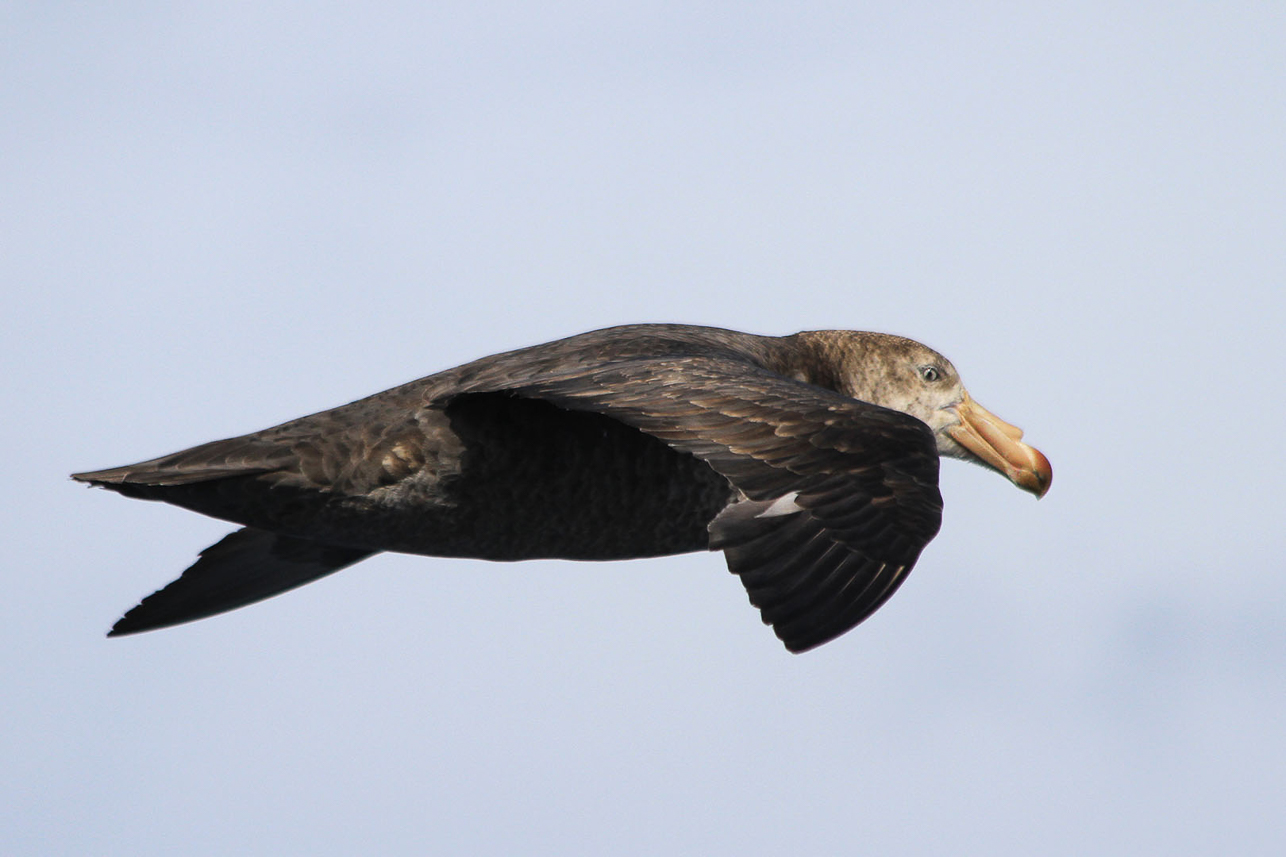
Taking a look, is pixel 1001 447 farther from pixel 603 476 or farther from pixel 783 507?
pixel 783 507

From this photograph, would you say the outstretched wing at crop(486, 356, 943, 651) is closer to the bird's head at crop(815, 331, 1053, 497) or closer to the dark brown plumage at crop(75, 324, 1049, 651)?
the dark brown plumage at crop(75, 324, 1049, 651)

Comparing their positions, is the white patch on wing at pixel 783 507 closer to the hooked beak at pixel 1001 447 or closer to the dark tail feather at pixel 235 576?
the hooked beak at pixel 1001 447

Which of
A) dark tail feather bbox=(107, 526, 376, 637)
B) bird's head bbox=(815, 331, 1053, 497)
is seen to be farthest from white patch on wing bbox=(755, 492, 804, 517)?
dark tail feather bbox=(107, 526, 376, 637)

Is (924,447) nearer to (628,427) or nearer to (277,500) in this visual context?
(628,427)

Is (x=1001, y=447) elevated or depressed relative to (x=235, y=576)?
elevated

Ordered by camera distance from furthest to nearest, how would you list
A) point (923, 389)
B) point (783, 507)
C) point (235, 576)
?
1. point (923, 389)
2. point (235, 576)
3. point (783, 507)

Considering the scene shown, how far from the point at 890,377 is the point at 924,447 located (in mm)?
3123

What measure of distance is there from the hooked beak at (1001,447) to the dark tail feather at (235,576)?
3.29 metres

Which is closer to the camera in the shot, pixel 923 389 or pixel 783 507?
pixel 783 507

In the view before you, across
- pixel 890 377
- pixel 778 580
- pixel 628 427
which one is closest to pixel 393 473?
pixel 628 427

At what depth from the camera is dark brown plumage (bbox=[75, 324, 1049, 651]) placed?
255 inches

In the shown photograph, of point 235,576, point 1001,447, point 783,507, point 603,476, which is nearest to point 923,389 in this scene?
point 1001,447

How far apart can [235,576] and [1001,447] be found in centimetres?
410

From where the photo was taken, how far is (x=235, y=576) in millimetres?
9453
